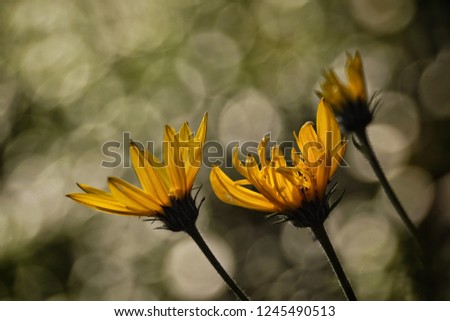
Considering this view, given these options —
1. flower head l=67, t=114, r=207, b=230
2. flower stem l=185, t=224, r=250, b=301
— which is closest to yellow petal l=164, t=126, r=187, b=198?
flower head l=67, t=114, r=207, b=230

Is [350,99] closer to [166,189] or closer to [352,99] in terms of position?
[352,99]

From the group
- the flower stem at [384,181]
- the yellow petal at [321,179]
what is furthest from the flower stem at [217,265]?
the flower stem at [384,181]

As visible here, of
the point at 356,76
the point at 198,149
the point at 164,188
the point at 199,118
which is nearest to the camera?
the point at 198,149

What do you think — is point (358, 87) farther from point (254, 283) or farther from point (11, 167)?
point (11, 167)

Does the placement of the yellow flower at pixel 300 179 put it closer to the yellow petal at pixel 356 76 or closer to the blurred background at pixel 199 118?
the yellow petal at pixel 356 76

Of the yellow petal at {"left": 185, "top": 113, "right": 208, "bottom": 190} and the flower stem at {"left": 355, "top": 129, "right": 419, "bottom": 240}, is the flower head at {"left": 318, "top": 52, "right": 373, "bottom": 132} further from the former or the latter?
the yellow petal at {"left": 185, "top": 113, "right": 208, "bottom": 190}

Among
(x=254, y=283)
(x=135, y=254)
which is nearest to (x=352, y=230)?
(x=254, y=283)

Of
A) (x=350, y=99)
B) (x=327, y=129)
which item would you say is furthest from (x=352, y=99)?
(x=327, y=129)
